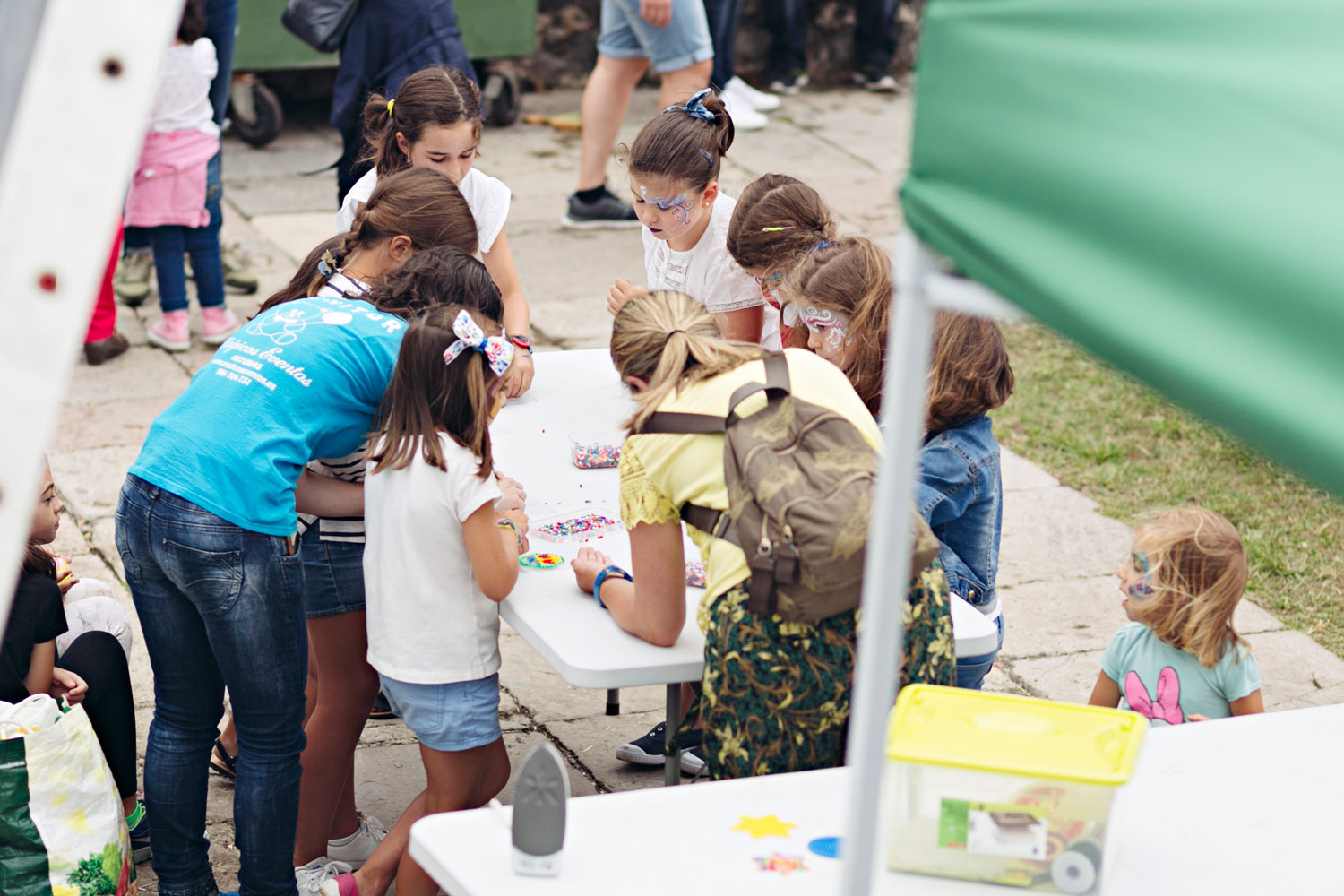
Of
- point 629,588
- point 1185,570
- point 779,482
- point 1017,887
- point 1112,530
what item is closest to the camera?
point 1017,887

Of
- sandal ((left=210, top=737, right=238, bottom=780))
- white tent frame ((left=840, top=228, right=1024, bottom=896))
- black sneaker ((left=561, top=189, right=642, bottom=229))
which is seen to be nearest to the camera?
white tent frame ((left=840, top=228, right=1024, bottom=896))

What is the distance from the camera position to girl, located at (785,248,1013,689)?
2742mm

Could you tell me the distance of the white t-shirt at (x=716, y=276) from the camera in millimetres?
3494

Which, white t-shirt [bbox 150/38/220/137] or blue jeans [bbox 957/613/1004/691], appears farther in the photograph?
white t-shirt [bbox 150/38/220/137]

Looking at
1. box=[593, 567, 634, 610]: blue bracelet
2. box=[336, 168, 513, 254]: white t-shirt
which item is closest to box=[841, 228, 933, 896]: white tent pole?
box=[593, 567, 634, 610]: blue bracelet

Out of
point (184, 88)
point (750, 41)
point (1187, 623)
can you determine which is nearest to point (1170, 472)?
point (1187, 623)

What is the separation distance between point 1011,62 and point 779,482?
1.03 metres

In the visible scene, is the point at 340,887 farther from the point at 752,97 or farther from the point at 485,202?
the point at 752,97

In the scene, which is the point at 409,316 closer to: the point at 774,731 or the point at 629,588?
the point at 629,588

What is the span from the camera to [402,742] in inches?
140

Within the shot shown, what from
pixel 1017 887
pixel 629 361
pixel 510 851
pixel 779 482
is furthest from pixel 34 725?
pixel 1017 887

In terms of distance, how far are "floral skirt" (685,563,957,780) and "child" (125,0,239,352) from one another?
378 centimetres

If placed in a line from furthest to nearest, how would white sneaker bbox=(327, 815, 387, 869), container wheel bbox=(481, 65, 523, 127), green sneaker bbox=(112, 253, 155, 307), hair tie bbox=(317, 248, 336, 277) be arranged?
container wheel bbox=(481, 65, 523, 127) → green sneaker bbox=(112, 253, 155, 307) → white sneaker bbox=(327, 815, 387, 869) → hair tie bbox=(317, 248, 336, 277)

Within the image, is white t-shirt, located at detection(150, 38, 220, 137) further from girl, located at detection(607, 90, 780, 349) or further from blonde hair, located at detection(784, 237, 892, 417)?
blonde hair, located at detection(784, 237, 892, 417)
